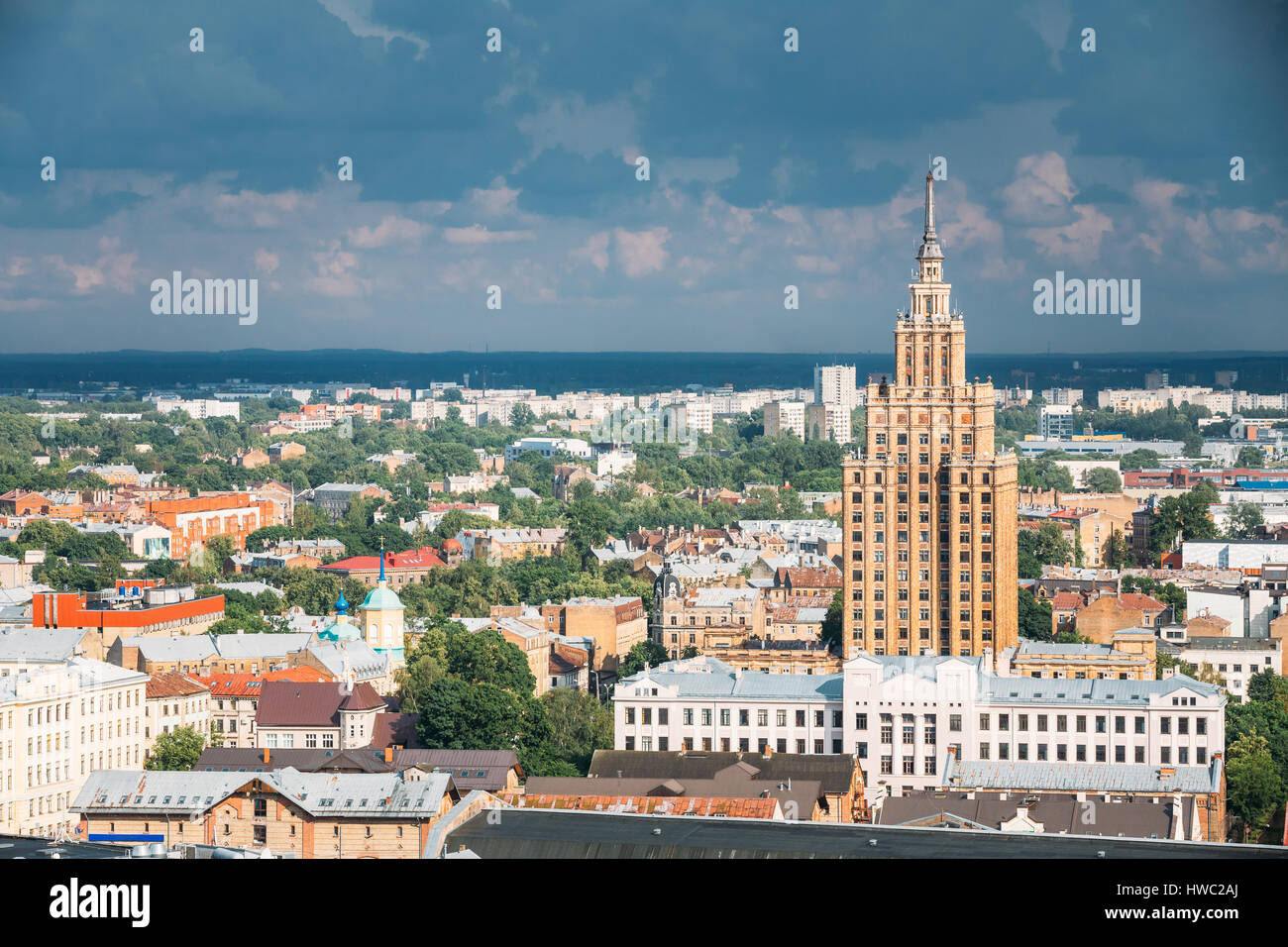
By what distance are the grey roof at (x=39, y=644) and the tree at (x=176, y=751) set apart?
6917 mm

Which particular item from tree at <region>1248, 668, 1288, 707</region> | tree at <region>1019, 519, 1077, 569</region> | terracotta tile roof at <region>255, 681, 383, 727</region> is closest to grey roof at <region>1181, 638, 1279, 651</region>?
tree at <region>1248, 668, 1288, 707</region>

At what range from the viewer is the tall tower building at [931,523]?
5931cm

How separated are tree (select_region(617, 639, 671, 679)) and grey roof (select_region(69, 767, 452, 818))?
2577 cm

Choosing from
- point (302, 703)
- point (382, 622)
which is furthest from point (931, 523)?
point (302, 703)

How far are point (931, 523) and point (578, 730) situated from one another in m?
13.0

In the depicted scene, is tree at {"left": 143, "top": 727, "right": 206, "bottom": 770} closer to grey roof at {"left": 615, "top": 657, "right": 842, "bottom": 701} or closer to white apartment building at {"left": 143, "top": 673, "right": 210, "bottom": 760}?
white apartment building at {"left": 143, "top": 673, "right": 210, "bottom": 760}

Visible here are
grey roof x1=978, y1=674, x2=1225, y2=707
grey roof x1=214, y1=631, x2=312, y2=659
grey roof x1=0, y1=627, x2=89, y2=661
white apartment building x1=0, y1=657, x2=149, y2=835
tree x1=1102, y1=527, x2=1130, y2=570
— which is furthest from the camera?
tree x1=1102, y1=527, x2=1130, y2=570

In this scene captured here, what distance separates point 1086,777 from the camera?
144 ft

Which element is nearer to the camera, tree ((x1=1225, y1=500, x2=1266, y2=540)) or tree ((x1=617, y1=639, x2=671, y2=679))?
tree ((x1=617, y1=639, x2=671, y2=679))

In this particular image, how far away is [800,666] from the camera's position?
59062 mm

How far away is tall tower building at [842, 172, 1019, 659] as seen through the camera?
59.3 m

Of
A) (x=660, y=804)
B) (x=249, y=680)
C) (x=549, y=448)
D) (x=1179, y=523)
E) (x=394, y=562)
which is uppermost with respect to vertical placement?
(x=549, y=448)

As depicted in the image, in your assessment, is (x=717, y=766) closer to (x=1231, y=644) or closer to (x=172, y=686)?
(x=172, y=686)
